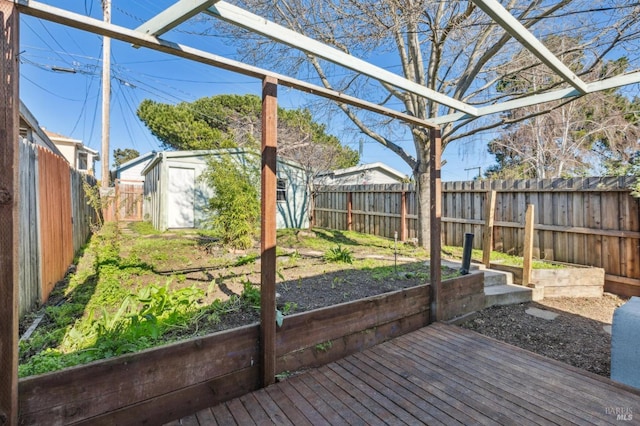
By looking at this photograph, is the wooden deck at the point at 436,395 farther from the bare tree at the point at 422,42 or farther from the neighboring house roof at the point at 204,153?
the neighboring house roof at the point at 204,153

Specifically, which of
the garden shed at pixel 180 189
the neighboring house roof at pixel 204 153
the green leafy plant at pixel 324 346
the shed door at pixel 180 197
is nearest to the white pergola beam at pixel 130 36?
the green leafy plant at pixel 324 346

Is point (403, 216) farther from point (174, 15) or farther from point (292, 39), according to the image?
point (174, 15)

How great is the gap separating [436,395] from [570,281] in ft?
12.9

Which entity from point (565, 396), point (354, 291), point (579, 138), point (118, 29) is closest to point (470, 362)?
point (565, 396)

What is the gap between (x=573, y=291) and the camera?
4.67 meters

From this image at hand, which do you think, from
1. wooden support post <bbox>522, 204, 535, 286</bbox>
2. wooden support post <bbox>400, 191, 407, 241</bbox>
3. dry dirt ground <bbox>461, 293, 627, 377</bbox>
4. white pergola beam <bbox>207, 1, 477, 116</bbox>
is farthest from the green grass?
wooden support post <bbox>400, 191, 407, 241</bbox>

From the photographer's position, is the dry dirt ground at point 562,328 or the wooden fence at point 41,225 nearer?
the wooden fence at point 41,225

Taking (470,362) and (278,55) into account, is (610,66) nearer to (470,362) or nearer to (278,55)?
(278,55)

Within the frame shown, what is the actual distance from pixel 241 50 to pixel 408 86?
4540 mm

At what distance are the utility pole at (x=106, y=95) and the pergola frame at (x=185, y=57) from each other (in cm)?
912

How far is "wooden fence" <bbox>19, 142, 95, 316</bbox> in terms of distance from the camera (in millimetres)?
2654

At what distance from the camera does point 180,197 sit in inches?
390

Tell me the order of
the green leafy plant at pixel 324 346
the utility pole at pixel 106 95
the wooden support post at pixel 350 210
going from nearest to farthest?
the green leafy plant at pixel 324 346 < the utility pole at pixel 106 95 < the wooden support post at pixel 350 210

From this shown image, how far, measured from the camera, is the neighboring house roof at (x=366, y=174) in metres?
13.2
